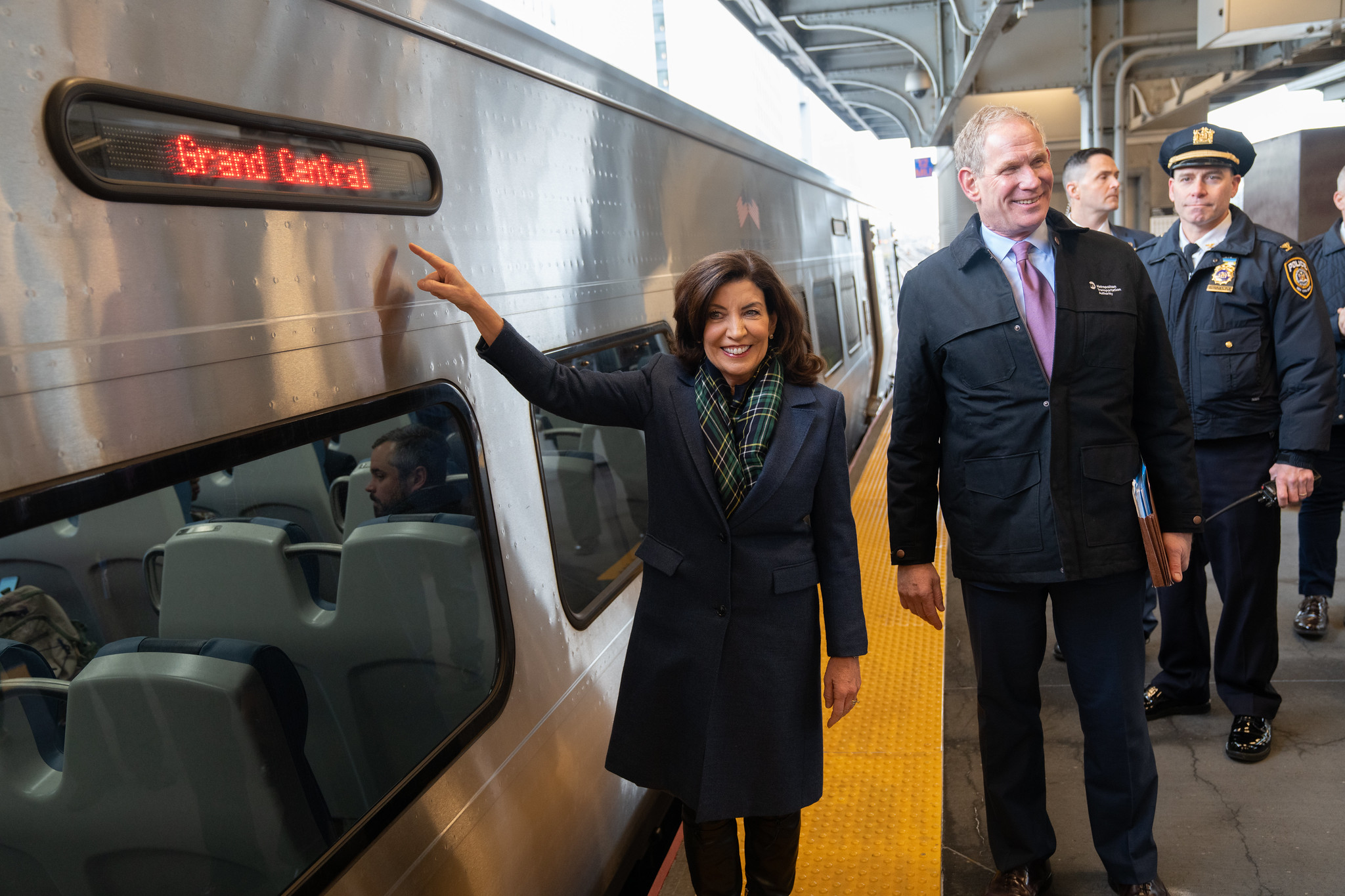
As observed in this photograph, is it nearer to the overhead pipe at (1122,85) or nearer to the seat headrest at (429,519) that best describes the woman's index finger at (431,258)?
the seat headrest at (429,519)

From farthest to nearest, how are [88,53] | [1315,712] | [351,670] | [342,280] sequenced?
[1315,712] → [351,670] → [342,280] → [88,53]

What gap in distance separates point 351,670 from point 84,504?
30.9 inches

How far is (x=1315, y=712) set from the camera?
11.5ft

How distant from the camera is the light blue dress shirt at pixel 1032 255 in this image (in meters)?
2.26

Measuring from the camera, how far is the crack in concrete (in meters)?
2.57

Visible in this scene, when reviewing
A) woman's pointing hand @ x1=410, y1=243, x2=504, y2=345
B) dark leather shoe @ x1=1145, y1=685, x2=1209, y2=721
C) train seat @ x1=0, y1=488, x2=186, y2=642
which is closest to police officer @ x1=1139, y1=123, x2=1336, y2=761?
dark leather shoe @ x1=1145, y1=685, x2=1209, y2=721

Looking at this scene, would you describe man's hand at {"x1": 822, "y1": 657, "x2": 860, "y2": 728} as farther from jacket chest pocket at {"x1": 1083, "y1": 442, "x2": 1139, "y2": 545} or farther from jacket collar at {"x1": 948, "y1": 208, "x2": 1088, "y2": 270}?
jacket collar at {"x1": 948, "y1": 208, "x2": 1088, "y2": 270}

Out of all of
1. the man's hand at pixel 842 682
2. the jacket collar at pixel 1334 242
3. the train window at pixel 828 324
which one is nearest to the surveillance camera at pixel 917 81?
the train window at pixel 828 324

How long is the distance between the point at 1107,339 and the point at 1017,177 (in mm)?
412

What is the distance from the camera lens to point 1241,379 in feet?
10.2

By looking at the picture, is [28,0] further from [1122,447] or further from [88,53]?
[1122,447]

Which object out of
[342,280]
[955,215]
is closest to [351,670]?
[342,280]

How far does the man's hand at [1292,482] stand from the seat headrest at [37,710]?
315 centimetres

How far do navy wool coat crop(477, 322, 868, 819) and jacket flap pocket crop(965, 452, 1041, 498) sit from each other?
407 mm
